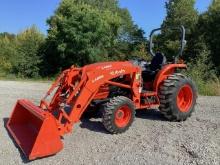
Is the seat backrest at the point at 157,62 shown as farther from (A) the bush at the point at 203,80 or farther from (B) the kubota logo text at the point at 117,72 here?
(A) the bush at the point at 203,80

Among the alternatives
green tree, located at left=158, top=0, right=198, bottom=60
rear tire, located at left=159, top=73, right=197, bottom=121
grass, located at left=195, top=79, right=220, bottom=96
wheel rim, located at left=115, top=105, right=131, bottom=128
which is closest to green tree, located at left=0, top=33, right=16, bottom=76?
green tree, located at left=158, top=0, right=198, bottom=60

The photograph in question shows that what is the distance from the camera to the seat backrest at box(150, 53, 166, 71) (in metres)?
9.10

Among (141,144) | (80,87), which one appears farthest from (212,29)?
(141,144)

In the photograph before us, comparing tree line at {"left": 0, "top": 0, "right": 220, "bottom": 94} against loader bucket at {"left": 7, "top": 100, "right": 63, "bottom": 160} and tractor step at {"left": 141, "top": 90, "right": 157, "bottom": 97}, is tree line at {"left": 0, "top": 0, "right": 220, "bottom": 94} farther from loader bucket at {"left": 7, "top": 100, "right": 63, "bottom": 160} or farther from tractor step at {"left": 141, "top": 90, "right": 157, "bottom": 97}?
loader bucket at {"left": 7, "top": 100, "right": 63, "bottom": 160}

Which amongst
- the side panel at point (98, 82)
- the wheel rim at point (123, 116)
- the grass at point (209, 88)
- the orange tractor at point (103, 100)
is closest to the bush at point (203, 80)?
the grass at point (209, 88)

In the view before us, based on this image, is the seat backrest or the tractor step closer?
the tractor step

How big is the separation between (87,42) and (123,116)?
2245 centimetres

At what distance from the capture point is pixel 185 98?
918 cm

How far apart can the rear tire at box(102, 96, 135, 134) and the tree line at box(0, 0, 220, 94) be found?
65.8 feet

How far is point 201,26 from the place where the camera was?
1368 inches

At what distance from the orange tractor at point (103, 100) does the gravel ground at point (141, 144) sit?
21 centimetres

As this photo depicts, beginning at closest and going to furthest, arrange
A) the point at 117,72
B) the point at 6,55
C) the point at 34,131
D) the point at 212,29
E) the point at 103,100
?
1. the point at 34,131
2. the point at 117,72
3. the point at 103,100
4. the point at 212,29
5. the point at 6,55

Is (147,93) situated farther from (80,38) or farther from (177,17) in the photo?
(177,17)

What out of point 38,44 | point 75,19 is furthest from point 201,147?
point 38,44
